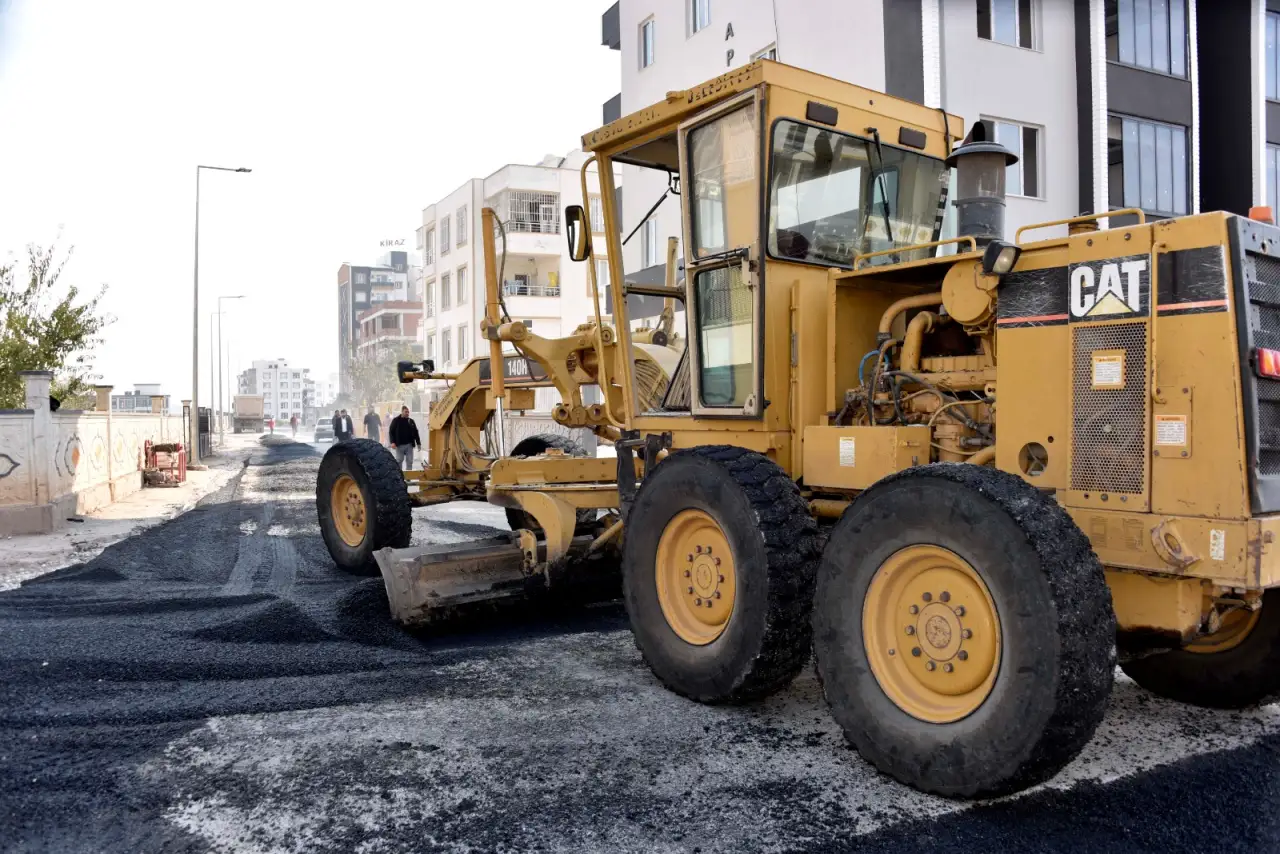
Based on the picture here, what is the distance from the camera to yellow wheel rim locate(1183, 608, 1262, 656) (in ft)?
13.9

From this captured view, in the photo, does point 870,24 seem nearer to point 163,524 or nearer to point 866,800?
point 163,524

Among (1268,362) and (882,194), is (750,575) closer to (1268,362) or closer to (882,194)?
(1268,362)

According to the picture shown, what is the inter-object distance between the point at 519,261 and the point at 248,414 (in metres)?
34.6

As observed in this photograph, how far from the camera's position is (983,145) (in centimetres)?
470

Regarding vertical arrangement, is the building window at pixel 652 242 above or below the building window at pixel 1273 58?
below

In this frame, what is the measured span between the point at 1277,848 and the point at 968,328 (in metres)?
2.16

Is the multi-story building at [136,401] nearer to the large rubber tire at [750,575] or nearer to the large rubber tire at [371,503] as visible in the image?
the large rubber tire at [371,503]

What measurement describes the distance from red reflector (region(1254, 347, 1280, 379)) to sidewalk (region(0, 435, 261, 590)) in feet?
28.2

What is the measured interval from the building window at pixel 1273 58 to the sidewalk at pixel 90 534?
69.9 feet

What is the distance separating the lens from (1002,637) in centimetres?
325

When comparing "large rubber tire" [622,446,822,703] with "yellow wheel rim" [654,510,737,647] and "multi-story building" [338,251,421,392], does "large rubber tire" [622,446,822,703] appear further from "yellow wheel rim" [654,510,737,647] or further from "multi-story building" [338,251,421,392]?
"multi-story building" [338,251,421,392]

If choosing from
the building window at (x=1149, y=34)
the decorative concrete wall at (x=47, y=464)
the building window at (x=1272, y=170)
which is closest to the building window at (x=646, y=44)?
the building window at (x=1149, y=34)

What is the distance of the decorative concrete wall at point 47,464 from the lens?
11070mm

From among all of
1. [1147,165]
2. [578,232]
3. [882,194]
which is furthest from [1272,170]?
[578,232]
